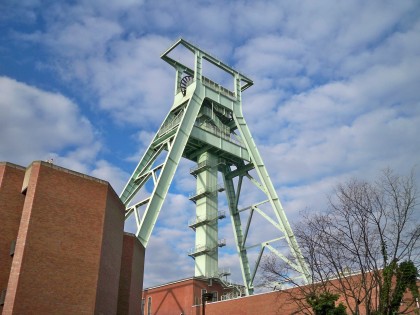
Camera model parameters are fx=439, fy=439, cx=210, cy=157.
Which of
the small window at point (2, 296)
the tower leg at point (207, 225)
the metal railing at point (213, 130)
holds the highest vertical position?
the metal railing at point (213, 130)

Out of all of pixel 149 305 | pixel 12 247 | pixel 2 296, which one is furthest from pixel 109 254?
pixel 149 305

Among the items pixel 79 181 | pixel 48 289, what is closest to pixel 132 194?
pixel 79 181

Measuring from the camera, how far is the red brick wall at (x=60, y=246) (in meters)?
14.7

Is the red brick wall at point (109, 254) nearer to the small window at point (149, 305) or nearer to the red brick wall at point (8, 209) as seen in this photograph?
the red brick wall at point (8, 209)

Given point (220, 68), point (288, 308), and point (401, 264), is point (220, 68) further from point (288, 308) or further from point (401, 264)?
point (401, 264)

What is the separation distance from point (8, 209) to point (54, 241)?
2112mm

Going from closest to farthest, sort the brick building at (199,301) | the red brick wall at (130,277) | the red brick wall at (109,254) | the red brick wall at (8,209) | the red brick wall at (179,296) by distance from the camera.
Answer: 1. the red brick wall at (8,209)
2. the red brick wall at (109,254)
3. the red brick wall at (130,277)
4. the brick building at (199,301)
5. the red brick wall at (179,296)

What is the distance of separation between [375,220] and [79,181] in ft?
36.3

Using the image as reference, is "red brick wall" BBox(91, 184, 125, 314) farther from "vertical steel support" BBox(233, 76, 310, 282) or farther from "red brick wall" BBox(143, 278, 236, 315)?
"vertical steel support" BBox(233, 76, 310, 282)

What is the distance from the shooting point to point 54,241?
51.9 ft

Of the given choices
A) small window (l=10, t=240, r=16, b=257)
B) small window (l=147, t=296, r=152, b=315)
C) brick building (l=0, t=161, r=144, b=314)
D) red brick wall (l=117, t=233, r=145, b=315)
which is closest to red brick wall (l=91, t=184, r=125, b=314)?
brick building (l=0, t=161, r=144, b=314)

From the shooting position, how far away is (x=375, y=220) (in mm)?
14906

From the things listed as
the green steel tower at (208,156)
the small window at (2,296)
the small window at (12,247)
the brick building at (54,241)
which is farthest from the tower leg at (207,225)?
the small window at (2,296)

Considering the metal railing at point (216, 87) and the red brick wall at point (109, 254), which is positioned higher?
the metal railing at point (216, 87)
